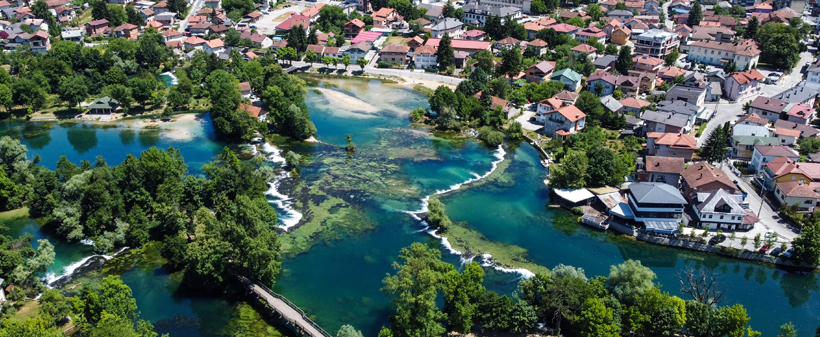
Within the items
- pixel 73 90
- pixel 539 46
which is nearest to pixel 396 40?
pixel 539 46

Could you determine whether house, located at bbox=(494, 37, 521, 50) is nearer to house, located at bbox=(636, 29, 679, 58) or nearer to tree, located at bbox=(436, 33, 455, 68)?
tree, located at bbox=(436, 33, 455, 68)

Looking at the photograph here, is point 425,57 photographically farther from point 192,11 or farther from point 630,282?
point 630,282

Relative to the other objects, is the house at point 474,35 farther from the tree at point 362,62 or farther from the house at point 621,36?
the house at point 621,36

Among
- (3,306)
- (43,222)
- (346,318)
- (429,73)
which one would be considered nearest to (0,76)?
(43,222)

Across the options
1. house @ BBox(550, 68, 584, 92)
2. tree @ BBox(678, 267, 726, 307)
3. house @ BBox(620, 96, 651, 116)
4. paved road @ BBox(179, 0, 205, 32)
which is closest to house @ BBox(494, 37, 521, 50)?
house @ BBox(550, 68, 584, 92)

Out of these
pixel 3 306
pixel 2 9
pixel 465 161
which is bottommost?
pixel 465 161

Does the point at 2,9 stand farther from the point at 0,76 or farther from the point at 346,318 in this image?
the point at 346,318

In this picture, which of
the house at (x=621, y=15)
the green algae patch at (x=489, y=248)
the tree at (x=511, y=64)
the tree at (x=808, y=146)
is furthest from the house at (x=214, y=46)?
the tree at (x=808, y=146)
